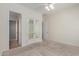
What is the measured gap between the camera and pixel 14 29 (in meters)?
1.84

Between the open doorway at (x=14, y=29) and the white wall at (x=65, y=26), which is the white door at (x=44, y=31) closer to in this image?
the white wall at (x=65, y=26)

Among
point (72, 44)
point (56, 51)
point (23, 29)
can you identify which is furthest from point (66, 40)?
point (23, 29)

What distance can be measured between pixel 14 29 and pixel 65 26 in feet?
2.42

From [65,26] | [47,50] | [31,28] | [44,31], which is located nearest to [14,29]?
[31,28]

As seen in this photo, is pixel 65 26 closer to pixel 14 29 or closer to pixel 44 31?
pixel 44 31

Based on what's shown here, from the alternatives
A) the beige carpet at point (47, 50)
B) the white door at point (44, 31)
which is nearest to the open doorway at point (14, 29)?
the beige carpet at point (47, 50)

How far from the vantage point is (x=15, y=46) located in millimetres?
1837

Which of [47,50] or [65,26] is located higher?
[65,26]

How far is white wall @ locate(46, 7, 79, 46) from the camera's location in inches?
71.5

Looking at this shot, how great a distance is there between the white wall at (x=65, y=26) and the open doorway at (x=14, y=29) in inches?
17.5

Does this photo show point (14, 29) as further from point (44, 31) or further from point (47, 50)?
point (47, 50)

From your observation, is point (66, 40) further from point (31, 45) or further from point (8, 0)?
point (8, 0)

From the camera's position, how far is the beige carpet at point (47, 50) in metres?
1.78

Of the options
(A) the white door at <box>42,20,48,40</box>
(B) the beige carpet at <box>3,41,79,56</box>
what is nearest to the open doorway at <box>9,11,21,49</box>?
(B) the beige carpet at <box>3,41,79,56</box>
